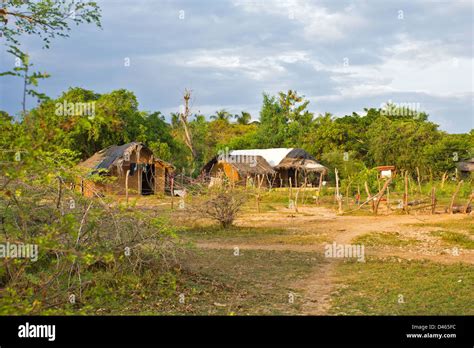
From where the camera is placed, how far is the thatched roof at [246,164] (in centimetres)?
3678

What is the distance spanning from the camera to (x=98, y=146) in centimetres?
3509

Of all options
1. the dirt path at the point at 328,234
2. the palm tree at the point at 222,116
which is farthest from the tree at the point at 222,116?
the dirt path at the point at 328,234

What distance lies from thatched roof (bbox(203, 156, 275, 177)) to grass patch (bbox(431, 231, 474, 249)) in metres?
22.1

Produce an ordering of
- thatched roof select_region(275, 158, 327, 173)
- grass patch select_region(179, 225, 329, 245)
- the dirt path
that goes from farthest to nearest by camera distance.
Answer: thatched roof select_region(275, 158, 327, 173)
grass patch select_region(179, 225, 329, 245)
the dirt path

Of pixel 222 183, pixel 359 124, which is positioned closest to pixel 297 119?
pixel 359 124

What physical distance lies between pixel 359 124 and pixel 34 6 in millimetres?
41810

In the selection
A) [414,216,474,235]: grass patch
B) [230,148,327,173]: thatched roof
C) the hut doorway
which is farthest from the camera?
[230,148,327,173]: thatched roof

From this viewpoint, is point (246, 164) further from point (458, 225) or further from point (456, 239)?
point (456, 239)

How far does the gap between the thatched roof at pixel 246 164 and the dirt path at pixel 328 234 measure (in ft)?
41.8

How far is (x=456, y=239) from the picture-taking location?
13922 mm

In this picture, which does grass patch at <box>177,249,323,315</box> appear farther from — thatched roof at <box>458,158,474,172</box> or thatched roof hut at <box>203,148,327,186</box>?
thatched roof at <box>458,158,474,172</box>

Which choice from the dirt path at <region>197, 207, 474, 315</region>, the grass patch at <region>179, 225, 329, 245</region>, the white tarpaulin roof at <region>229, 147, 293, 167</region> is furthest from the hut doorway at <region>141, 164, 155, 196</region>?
the grass patch at <region>179, 225, 329, 245</region>

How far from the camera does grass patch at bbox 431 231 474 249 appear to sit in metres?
13.3
